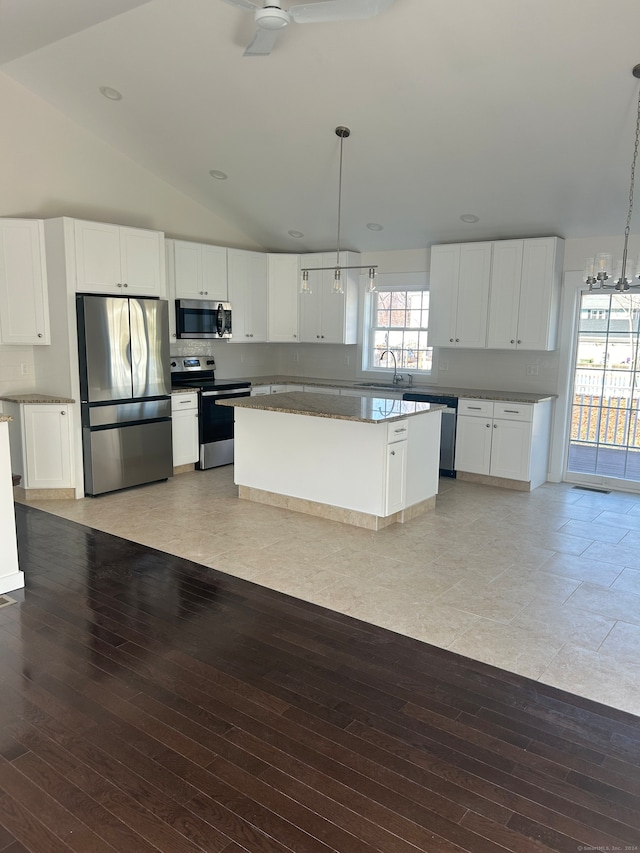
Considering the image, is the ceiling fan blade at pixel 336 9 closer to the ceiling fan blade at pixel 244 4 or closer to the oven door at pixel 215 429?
the ceiling fan blade at pixel 244 4

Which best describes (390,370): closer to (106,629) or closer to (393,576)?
(393,576)

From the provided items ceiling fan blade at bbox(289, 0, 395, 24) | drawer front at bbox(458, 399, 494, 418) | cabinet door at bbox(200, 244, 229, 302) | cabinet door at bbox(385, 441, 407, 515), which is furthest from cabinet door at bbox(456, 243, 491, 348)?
ceiling fan blade at bbox(289, 0, 395, 24)

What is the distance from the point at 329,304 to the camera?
748 centimetres

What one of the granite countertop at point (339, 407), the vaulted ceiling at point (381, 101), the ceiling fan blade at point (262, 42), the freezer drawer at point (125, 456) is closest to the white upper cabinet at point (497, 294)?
the vaulted ceiling at point (381, 101)

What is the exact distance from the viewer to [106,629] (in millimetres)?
3217

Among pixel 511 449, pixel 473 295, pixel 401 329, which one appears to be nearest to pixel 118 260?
pixel 401 329

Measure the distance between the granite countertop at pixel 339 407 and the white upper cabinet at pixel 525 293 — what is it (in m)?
1.46

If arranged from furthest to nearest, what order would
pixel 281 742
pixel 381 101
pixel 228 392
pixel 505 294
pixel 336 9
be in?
pixel 228 392 → pixel 505 294 → pixel 381 101 → pixel 336 9 → pixel 281 742

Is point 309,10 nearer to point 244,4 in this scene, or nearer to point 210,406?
point 244,4

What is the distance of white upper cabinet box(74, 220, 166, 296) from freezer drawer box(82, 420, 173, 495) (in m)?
1.29

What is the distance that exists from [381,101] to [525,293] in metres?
2.47

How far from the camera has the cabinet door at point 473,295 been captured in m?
A: 6.29

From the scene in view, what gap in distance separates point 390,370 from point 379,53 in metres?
3.95


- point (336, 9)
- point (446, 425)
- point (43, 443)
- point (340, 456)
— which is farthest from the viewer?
point (446, 425)
